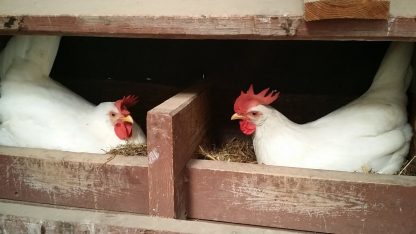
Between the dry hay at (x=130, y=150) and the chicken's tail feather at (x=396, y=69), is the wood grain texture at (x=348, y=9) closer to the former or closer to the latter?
the chicken's tail feather at (x=396, y=69)

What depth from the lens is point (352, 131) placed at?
1360 mm

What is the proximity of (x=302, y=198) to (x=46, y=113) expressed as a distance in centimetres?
102

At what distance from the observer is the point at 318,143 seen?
135cm

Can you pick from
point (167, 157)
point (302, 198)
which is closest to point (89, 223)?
point (167, 157)

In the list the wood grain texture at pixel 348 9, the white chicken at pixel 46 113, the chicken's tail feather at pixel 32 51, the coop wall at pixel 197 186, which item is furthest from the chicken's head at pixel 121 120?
the wood grain texture at pixel 348 9

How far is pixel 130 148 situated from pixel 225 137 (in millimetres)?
500

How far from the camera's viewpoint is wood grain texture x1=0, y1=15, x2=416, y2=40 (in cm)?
96

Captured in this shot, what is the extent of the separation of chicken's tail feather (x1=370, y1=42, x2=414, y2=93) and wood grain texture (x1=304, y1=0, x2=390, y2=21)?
1.93ft

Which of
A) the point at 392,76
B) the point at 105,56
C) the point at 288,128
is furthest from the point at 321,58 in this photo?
the point at 105,56

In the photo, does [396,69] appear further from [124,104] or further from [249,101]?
[124,104]

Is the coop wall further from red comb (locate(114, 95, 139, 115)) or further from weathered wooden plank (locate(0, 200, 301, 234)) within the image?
red comb (locate(114, 95, 139, 115))

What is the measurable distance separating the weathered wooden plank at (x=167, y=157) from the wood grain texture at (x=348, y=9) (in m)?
0.44

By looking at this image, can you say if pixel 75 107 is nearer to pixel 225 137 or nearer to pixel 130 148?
pixel 130 148

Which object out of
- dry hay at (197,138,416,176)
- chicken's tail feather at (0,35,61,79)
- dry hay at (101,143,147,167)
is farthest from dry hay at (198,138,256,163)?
chicken's tail feather at (0,35,61,79)
